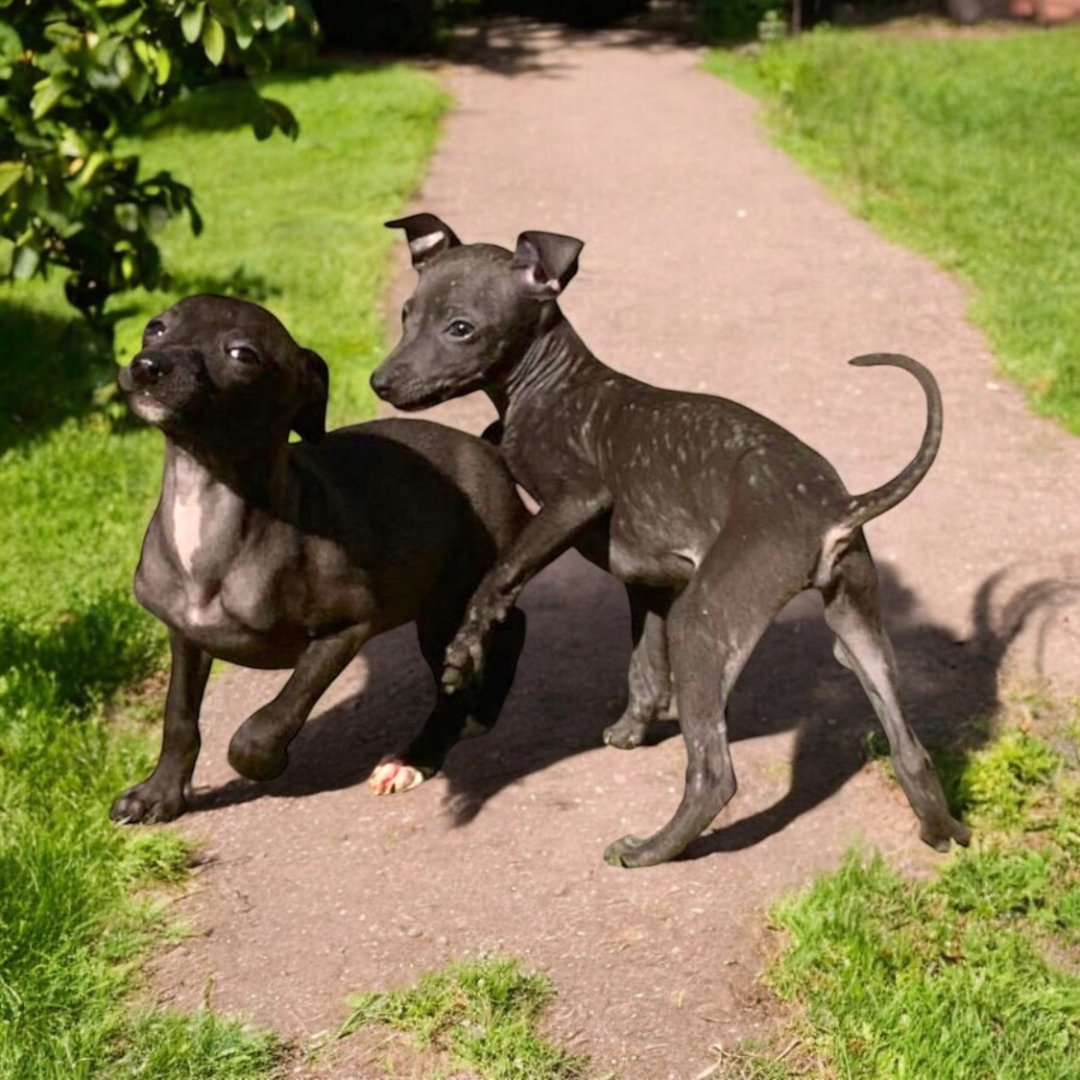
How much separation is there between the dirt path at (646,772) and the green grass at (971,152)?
34cm

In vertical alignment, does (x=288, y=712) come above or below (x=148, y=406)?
below

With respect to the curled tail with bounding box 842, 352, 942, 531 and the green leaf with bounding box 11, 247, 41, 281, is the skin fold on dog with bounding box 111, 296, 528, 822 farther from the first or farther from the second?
the green leaf with bounding box 11, 247, 41, 281

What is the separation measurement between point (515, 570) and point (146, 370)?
→ 1126 mm

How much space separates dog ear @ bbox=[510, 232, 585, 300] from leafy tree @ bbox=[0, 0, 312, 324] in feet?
7.45

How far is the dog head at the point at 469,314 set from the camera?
4.27 meters

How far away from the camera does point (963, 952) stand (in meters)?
3.94

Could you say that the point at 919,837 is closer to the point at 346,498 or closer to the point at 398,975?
the point at 398,975

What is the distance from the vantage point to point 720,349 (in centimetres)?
898

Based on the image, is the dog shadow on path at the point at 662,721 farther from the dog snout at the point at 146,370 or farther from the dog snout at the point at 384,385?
the dog snout at the point at 146,370

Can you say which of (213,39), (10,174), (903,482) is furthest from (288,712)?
(10,174)

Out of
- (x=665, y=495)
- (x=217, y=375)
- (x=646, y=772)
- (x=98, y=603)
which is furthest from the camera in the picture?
(x=98, y=603)

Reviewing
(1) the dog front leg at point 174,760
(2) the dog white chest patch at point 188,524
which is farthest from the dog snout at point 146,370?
(1) the dog front leg at point 174,760

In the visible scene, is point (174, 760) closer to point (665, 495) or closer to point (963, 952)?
point (665, 495)

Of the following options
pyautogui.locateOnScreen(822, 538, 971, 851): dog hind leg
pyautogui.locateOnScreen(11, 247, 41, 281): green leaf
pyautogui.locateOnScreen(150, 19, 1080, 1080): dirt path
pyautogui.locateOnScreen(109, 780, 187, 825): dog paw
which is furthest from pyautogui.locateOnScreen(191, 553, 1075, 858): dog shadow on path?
pyautogui.locateOnScreen(11, 247, 41, 281): green leaf
